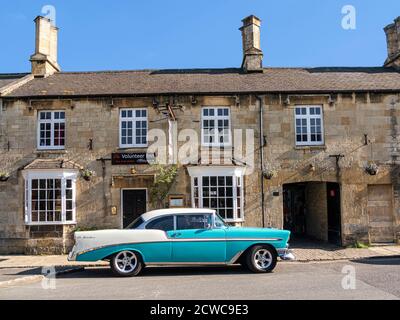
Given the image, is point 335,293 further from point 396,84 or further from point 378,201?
point 396,84

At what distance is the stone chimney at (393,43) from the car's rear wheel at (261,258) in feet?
42.4

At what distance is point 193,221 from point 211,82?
27.2 ft

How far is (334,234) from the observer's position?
51.2 feet

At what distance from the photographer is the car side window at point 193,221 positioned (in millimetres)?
9797

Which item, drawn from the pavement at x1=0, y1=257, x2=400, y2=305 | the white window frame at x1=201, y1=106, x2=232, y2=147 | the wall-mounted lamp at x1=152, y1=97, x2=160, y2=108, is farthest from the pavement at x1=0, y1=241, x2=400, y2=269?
the wall-mounted lamp at x1=152, y1=97, x2=160, y2=108

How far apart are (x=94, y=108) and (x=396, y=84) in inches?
466

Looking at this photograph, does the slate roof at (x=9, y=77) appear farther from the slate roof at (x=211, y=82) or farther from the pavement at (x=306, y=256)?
the pavement at (x=306, y=256)

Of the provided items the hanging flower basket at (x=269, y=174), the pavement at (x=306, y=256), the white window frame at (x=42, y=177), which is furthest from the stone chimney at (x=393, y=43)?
the white window frame at (x=42, y=177)

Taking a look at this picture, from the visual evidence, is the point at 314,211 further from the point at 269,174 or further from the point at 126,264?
the point at 126,264

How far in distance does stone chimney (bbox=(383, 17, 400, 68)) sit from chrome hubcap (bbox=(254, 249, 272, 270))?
1294 centimetres

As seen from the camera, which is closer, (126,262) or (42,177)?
(126,262)

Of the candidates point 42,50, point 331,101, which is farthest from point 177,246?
point 42,50

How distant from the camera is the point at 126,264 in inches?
376

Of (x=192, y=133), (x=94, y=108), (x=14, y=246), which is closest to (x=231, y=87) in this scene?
(x=192, y=133)
